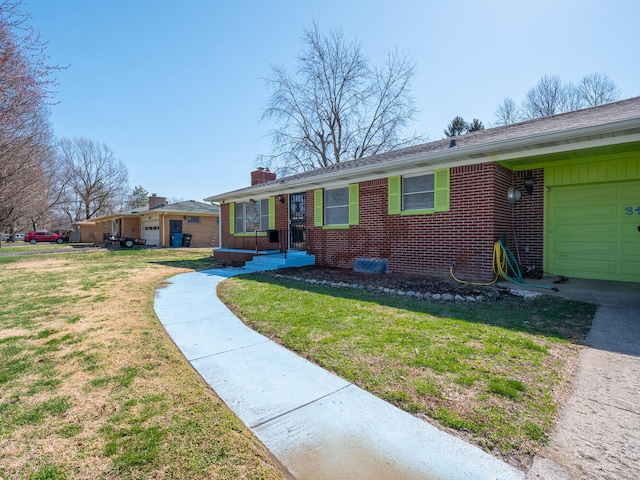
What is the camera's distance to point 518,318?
4305 millimetres

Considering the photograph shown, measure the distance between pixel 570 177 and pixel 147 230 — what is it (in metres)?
27.5

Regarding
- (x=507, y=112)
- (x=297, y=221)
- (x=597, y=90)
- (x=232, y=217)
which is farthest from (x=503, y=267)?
(x=597, y=90)

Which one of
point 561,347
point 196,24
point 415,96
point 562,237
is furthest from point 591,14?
point 415,96

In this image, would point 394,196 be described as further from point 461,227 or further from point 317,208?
point 317,208

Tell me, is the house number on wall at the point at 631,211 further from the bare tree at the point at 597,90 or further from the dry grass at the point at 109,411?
the bare tree at the point at 597,90

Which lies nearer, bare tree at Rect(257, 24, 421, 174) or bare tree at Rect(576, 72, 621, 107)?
bare tree at Rect(576, 72, 621, 107)

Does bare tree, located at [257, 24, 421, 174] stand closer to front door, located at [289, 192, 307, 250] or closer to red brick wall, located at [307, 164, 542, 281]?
front door, located at [289, 192, 307, 250]

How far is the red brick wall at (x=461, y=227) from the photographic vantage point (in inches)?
267

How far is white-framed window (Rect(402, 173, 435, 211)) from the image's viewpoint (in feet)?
25.6

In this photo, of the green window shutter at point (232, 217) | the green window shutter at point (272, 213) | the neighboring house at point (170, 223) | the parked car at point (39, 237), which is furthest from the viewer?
the parked car at point (39, 237)

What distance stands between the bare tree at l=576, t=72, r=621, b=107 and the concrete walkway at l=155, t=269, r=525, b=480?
2894 centimetres

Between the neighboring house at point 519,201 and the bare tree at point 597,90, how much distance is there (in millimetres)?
20159

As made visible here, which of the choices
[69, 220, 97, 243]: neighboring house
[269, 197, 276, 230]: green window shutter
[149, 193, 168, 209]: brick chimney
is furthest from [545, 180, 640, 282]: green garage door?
[69, 220, 97, 243]: neighboring house

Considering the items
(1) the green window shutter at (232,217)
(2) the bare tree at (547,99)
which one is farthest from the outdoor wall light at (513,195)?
(2) the bare tree at (547,99)
